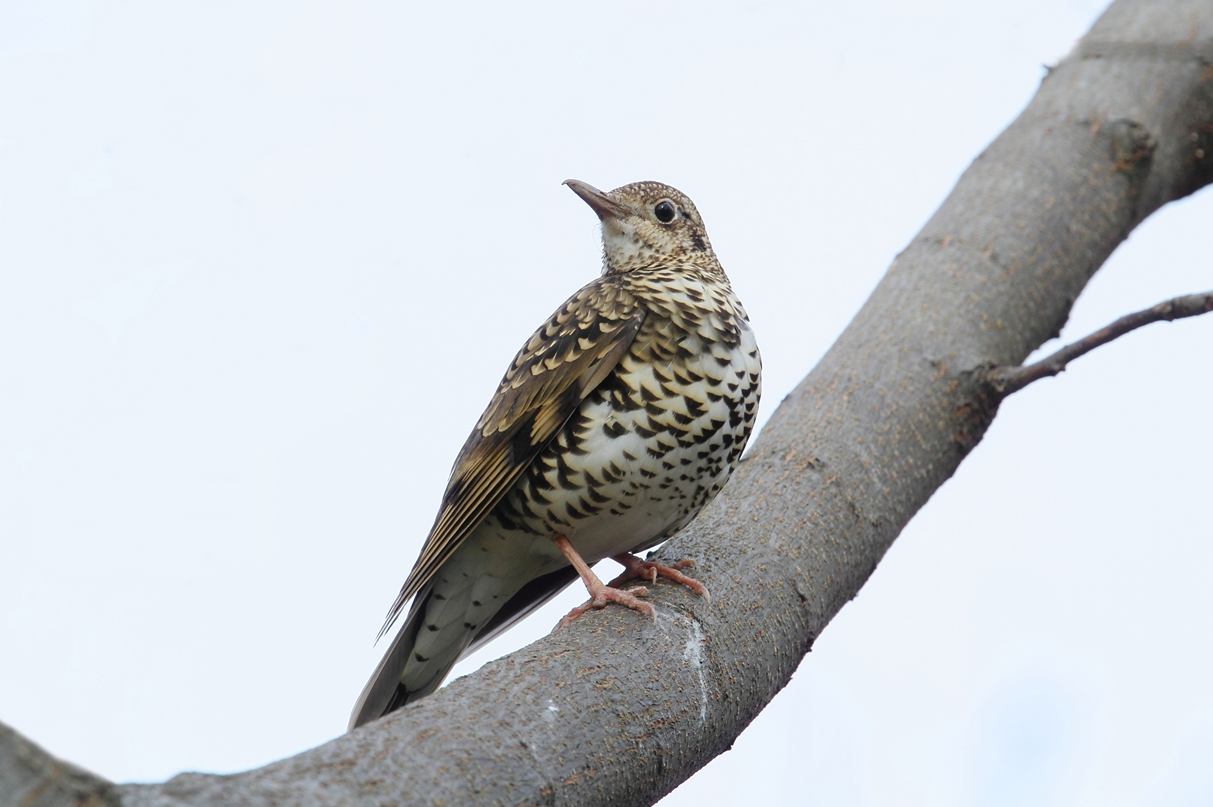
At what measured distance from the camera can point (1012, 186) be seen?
16.3 feet

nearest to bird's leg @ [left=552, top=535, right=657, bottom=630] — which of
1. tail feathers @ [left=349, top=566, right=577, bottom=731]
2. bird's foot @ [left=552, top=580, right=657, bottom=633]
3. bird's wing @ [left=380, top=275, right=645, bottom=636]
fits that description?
bird's foot @ [left=552, top=580, right=657, bottom=633]

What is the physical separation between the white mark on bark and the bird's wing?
0.97 meters

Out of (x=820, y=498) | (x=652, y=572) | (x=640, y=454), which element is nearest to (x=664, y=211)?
(x=640, y=454)

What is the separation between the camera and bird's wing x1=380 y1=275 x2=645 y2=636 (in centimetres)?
387

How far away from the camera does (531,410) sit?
12.9 ft

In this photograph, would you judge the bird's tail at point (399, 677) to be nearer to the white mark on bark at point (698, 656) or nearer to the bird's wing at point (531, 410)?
the bird's wing at point (531, 410)

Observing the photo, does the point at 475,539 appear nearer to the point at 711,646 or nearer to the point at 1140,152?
the point at 711,646

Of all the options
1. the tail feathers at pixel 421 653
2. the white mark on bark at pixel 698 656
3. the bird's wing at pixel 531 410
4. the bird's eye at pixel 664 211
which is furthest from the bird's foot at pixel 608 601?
the bird's eye at pixel 664 211

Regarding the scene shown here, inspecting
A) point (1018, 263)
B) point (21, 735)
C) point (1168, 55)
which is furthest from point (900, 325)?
point (21, 735)

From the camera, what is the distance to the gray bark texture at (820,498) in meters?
2.22

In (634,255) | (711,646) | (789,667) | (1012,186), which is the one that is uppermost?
(634,255)

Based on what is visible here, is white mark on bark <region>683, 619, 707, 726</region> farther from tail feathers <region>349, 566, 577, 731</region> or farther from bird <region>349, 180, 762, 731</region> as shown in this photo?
tail feathers <region>349, 566, 577, 731</region>

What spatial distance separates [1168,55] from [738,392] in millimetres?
2899

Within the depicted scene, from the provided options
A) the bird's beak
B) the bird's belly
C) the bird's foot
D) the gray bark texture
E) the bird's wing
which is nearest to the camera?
the gray bark texture
